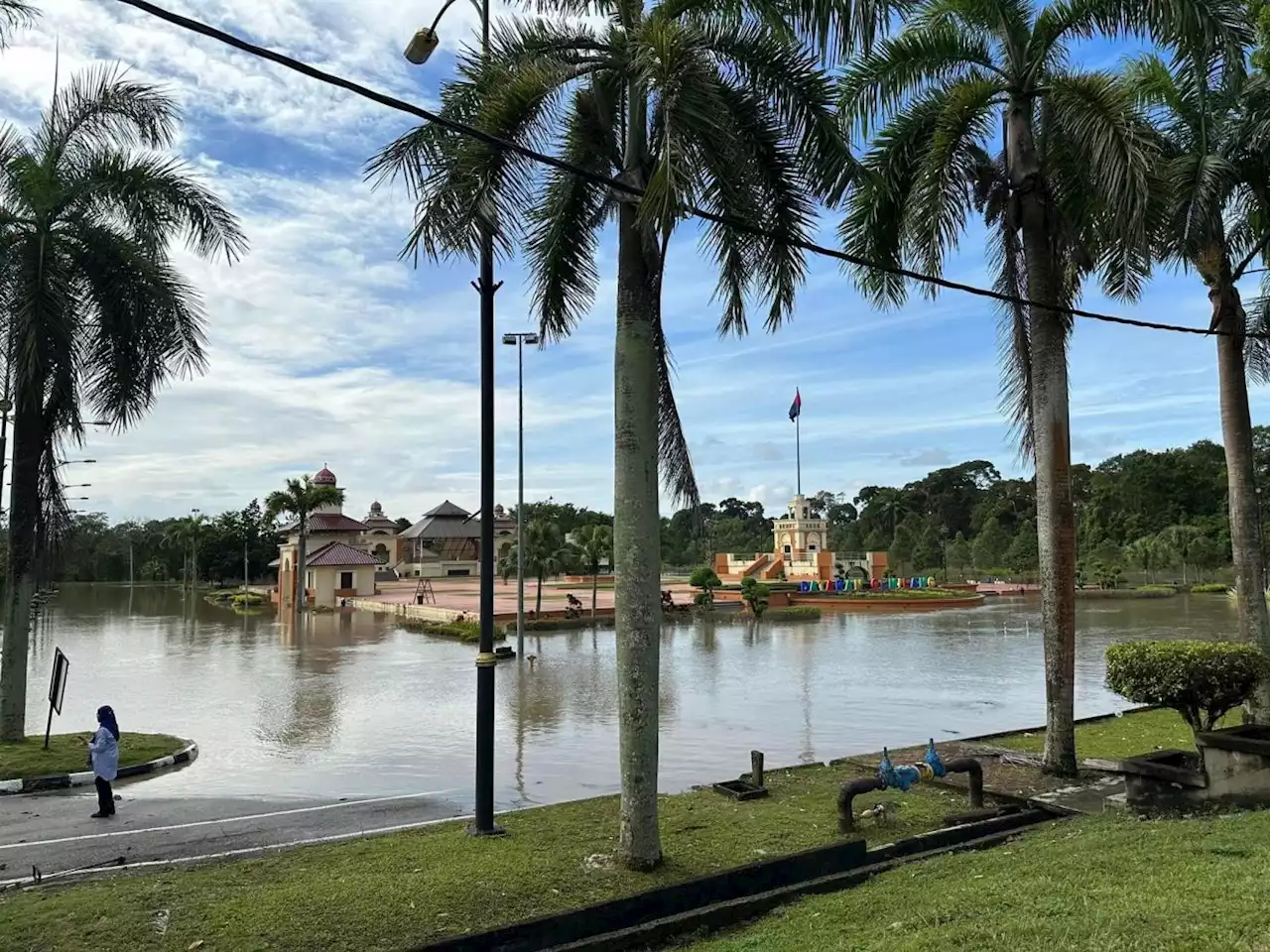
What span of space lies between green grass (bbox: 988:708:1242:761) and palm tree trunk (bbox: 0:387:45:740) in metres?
12.2

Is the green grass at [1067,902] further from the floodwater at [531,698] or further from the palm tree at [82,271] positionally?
the palm tree at [82,271]

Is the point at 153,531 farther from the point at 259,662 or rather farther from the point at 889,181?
the point at 889,181

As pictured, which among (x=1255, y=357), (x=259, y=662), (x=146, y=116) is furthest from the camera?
(x=259, y=662)

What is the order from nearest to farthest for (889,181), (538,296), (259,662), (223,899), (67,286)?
(223,899) → (538,296) → (889,181) → (67,286) → (259,662)

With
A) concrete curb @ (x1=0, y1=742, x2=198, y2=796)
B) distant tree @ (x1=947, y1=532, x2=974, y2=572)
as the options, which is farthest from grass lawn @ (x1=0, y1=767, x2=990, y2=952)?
distant tree @ (x1=947, y1=532, x2=974, y2=572)

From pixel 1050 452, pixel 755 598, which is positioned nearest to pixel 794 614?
pixel 755 598

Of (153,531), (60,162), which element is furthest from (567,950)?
(153,531)

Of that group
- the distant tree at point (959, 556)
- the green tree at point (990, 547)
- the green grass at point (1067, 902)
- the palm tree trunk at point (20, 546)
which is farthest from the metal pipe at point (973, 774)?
the distant tree at point (959, 556)

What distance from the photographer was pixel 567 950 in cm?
491

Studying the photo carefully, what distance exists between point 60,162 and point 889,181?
10430mm

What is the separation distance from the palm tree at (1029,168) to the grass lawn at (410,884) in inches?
122

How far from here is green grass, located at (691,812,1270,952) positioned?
3.91 m

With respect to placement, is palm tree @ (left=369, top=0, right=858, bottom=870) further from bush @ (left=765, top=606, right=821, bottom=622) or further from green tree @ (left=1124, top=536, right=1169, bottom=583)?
green tree @ (left=1124, top=536, right=1169, bottom=583)

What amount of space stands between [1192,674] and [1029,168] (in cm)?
532
